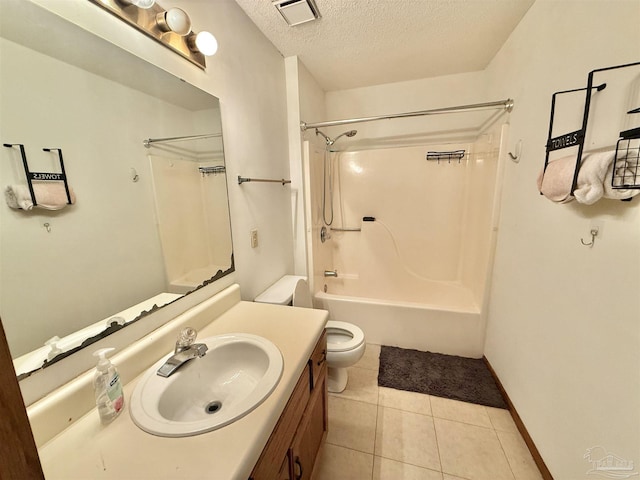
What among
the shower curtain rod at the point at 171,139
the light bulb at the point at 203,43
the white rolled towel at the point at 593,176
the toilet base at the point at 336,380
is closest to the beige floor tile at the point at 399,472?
the toilet base at the point at 336,380

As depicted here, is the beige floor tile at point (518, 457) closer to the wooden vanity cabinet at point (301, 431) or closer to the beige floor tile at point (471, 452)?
the beige floor tile at point (471, 452)

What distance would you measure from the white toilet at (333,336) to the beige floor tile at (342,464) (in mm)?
411

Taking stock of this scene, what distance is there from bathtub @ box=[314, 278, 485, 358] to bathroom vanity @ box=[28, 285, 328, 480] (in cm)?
128

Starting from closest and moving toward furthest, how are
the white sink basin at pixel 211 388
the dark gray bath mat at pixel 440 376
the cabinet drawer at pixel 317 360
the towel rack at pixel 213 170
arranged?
1. the white sink basin at pixel 211 388
2. the cabinet drawer at pixel 317 360
3. the towel rack at pixel 213 170
4. the dark gray bath mat at pixel 440 376

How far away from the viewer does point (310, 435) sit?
106cm

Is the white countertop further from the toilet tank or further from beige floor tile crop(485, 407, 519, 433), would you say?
beige floor tile crop(485, 407, 519, 433)

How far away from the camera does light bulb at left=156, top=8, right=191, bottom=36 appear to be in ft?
3.07

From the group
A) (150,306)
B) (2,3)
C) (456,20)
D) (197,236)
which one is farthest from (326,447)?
(456,20)

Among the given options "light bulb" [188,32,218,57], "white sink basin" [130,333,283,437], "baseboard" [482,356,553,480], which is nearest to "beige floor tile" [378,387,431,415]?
"baseboard" [482,356,553,480]

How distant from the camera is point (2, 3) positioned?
1.94 ft

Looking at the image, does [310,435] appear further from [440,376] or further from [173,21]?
[173,21]

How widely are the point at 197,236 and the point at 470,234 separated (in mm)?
2383

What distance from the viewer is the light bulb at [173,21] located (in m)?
0.94

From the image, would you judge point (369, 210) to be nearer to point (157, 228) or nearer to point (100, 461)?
point (157, 228)
